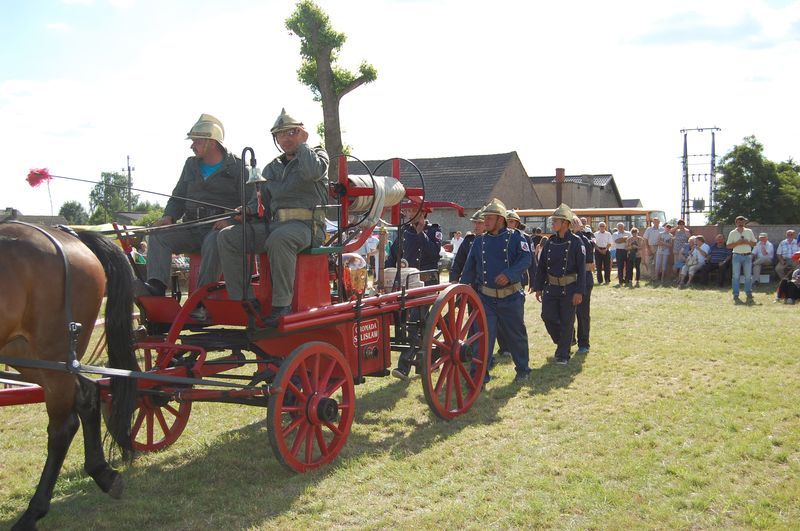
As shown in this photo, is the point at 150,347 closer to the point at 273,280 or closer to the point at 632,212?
the point at 273,280

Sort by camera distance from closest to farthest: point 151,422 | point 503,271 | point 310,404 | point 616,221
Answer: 1. point 310,404
2. point 151,422
3. point 503,271
4. point 616,221

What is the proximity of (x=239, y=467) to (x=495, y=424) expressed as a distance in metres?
2.16

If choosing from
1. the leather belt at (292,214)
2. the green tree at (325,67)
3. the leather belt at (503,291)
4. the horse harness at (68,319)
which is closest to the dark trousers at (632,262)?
the green tree at (325,67)

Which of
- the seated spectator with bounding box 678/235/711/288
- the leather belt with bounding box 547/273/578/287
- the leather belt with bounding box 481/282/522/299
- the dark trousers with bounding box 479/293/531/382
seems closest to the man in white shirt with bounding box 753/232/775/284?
the seated spectator with bounding box 678/235/711/288

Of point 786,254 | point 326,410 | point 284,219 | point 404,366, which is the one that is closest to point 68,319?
point 284,219

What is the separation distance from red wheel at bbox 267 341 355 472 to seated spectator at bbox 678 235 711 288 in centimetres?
1564

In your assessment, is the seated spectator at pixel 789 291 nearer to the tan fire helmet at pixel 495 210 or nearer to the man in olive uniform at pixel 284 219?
the tan fire helmet at pixel 495 210

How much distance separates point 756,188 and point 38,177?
1473 inches

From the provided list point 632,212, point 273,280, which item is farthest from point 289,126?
point 632,212

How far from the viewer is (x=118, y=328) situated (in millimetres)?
4816

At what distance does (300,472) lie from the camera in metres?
5.14

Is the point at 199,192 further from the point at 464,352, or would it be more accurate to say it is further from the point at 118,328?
the point at 464,352

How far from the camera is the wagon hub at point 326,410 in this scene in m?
5.29

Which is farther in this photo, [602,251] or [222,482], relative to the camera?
[602,251]
